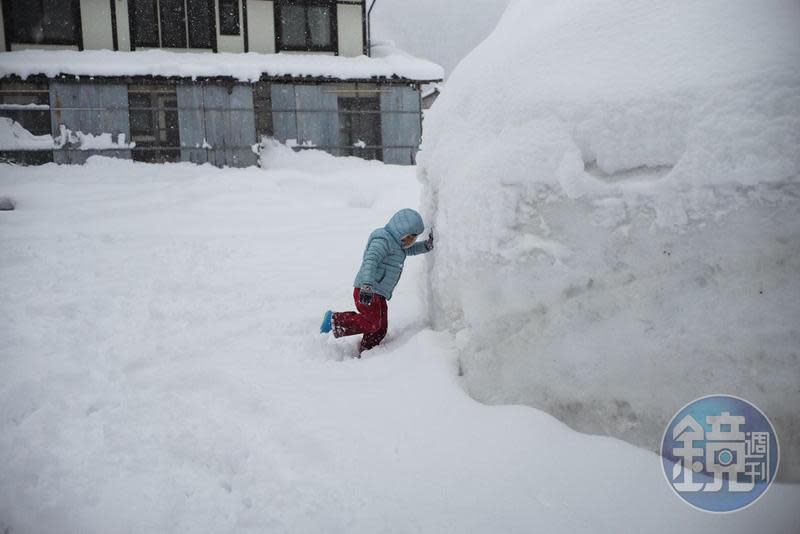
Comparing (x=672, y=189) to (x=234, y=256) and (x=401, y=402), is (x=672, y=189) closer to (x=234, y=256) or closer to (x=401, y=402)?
(x=401, y=402)

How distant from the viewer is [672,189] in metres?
2.57

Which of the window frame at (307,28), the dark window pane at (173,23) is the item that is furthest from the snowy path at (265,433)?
the window frame at (307,28)

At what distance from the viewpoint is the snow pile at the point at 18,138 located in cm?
1233

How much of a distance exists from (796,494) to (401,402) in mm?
1953

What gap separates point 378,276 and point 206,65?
11257mm

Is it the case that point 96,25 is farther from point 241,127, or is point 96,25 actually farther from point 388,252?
point 388,252

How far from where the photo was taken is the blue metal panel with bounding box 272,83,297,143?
14.1m

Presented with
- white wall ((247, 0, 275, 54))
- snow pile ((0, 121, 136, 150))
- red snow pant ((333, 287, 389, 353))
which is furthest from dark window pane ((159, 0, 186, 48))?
red snow pant ((333, 287, 389, 353))

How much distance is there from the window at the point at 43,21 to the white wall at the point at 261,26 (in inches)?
168

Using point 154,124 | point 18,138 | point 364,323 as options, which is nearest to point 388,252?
point 364,323

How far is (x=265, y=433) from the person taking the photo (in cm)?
287

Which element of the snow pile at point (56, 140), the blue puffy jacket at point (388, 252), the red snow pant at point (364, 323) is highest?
the snow pile at point (56, 140)

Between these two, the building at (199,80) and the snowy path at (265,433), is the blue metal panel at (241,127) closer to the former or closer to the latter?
the building at (199,80)

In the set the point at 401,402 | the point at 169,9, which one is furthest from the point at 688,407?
the point at 169,9
